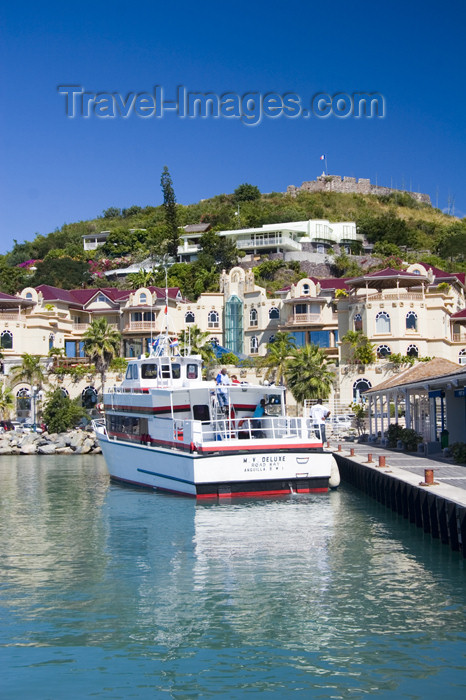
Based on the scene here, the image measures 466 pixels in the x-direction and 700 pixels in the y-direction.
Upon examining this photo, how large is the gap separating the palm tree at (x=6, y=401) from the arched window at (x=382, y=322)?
30.7 meters

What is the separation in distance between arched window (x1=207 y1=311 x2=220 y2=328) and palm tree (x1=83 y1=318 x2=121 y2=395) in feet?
46.7

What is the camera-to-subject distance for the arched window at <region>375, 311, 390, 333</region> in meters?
63.0

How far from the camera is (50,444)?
59.8 meters

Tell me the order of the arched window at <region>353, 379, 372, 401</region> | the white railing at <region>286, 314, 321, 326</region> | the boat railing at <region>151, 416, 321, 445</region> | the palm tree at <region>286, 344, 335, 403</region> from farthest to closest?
the white railing at <region>286, 314, 321, 326</region> < the arched window at <region>353, 379, 372, 401</region> < the palm tree at <region>286, 344, 335, 403</region> < the boat railing at <region>151, 416, 321, 445</region>

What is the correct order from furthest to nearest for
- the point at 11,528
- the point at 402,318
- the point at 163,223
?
the point at 163,223, the point at 402,318, the point at 11,528

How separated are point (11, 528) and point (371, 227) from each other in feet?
326

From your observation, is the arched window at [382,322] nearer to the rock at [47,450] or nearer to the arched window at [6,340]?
the rock at [47,450]

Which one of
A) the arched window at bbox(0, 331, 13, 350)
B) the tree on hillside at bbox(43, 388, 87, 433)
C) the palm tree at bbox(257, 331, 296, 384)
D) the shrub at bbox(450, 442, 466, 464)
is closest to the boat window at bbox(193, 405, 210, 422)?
→ the shrub at bbox(450, 442, 466, 464)

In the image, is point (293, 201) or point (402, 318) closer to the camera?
point (402, 318)

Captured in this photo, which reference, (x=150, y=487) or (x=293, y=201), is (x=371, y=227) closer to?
(x=293, y=201)

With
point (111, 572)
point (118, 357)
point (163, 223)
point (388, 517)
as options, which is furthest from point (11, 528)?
point (163, 223)

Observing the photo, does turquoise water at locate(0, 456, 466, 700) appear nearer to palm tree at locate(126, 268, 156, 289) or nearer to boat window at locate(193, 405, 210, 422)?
boat window at locate(193, 405, 210, 422)

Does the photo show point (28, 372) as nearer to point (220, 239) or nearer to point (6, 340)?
point (6, 340)

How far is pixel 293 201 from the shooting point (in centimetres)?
14100
